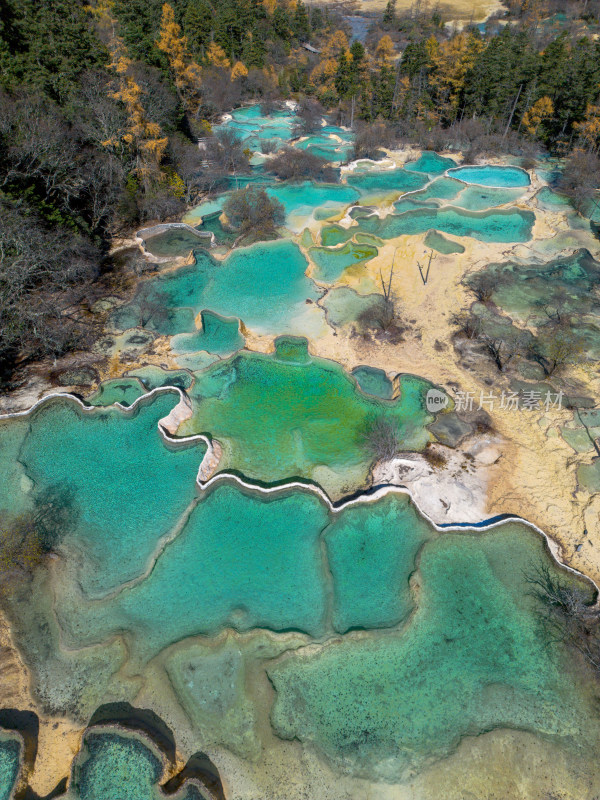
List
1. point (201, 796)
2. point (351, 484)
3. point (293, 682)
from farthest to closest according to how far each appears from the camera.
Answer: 1. point (351, 484)
2. point (293, 682)
3. point (201, 796)

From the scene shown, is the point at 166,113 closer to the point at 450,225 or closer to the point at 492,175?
the point at 450,225

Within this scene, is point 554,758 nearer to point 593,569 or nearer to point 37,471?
point 593,569

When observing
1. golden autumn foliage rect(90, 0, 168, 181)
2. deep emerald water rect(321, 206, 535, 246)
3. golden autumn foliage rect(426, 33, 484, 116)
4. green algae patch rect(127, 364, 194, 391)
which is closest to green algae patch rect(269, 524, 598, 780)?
green algae patch rect(127, 364, 194, 391)

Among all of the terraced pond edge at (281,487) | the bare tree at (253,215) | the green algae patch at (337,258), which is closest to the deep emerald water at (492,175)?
the green algae patch at (337,258)

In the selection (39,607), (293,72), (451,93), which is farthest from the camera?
(293,72)

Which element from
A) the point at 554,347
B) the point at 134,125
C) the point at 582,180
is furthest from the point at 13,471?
the point at 582,180

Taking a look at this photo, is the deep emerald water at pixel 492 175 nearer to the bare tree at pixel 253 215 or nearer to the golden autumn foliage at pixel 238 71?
the bare tree at pixel 253 215

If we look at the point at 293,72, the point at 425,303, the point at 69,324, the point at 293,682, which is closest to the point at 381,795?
the point at 293,682
